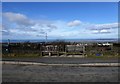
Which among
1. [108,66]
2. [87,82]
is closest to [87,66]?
[108,66]

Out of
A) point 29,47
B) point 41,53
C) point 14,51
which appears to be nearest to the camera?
point 41,53

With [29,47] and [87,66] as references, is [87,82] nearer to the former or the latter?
[87,66]

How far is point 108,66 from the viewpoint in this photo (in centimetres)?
1809

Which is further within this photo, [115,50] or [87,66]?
[115,50]

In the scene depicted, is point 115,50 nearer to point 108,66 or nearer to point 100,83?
point 108,66

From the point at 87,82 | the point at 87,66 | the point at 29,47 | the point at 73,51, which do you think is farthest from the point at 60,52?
the point at 87,82

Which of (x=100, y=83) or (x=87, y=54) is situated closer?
(x=100, y=83)

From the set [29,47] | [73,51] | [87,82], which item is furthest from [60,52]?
[87,82]

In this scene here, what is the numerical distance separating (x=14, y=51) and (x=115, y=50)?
491 inches

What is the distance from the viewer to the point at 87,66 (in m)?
18.0

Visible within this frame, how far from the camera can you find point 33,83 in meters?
10.4

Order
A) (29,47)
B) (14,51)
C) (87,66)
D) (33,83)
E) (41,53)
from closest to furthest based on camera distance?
(33,83), (87,66), (41,53), (14,51), (29,47)

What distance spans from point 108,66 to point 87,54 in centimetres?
1200

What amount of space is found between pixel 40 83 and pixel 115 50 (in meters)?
21.5
